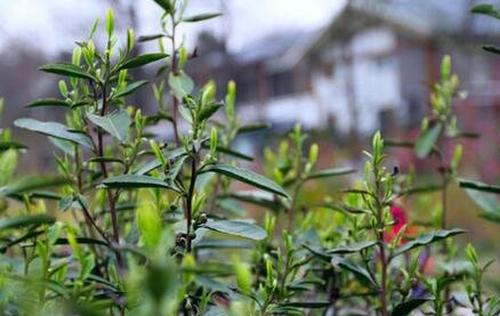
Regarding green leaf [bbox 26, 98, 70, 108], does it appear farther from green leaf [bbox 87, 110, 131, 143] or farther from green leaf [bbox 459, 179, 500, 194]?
green leaf [bbox 459, 179, 500, 194]

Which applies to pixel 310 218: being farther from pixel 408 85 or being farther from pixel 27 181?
pixel 408 85

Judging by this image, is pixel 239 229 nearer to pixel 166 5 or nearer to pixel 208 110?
pixel 208 110

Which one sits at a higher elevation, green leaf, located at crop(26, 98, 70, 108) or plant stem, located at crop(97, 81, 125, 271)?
green leaf, located at crop(26, 98, 70, 108)

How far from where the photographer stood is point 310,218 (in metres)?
1.04

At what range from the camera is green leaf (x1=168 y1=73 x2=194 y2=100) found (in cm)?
92

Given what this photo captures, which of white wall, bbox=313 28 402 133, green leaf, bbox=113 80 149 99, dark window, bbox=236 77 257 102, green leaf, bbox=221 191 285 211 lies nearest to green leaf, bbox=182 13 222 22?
green leaf, bbox=113 80 149 99

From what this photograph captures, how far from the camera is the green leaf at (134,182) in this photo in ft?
2.18

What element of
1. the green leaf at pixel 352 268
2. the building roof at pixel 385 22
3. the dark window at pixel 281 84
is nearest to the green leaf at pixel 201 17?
the green leaf at pixel 352 268

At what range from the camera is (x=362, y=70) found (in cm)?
1920

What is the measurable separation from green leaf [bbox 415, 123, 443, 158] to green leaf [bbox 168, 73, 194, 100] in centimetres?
40

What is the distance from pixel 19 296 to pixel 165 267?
245 mm

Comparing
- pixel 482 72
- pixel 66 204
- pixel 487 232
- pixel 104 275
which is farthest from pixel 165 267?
pixel 482 72

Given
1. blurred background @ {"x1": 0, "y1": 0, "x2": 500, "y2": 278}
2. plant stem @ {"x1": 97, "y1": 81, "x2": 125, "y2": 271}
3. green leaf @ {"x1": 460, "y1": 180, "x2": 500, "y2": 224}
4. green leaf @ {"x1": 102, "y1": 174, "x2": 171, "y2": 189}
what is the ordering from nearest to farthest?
green leaf @ {"x1": 102, "y1": 174, "x2": 171, "y2": 189}
plant stem @ {"x1": 97, "y1": 81, "x2": 125, "y2": 271}
green leaf @ {"x1": 460, "y1": 180, "x2": 500, "y2": 224}
blurred background @ {"x1": 0, "y1": 0, "x2": 500, "y2": 278}

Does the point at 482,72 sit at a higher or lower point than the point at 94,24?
higher
